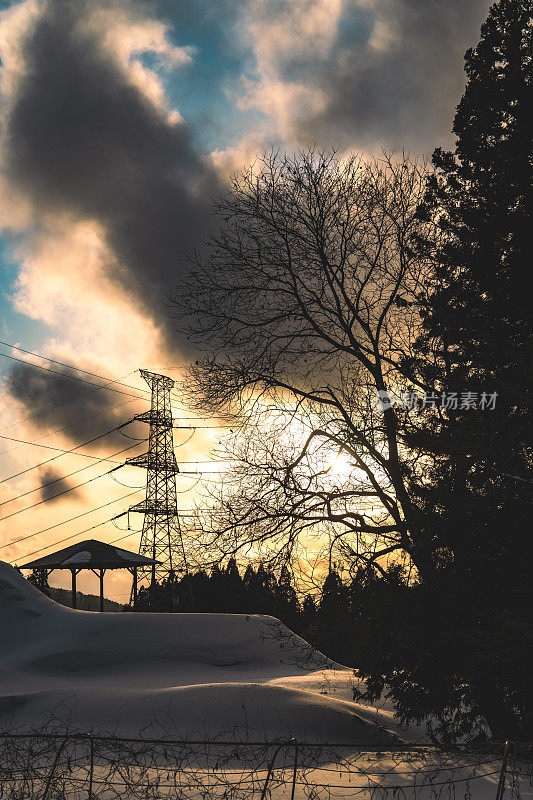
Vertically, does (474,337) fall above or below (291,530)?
above

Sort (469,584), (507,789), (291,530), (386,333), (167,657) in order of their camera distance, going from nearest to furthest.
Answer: (507,789)
(469,584)
(291,530)
(386,333)
(167,657)

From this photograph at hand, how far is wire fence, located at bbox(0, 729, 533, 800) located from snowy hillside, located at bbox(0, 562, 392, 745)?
1.46 metres

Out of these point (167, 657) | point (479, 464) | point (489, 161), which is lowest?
point (167, 657)

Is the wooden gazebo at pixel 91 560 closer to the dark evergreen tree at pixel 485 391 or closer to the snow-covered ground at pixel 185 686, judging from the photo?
the snow-covered ground at pixel 185 686

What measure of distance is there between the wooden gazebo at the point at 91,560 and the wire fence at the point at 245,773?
2554 centimetres

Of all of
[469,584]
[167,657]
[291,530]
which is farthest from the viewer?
[167,657]

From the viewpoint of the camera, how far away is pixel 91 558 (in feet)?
125

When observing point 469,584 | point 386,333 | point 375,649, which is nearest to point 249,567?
point 375,649

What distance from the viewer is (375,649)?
1377 centimetres

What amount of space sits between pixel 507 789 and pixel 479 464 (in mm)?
5571

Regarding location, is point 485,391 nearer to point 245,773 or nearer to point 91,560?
point 245,773

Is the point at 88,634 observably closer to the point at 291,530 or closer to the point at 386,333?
the point at 291,530

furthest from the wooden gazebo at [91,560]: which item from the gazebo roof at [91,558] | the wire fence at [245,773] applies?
the wire fence at [245,773]

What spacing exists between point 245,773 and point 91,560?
1115 inches
